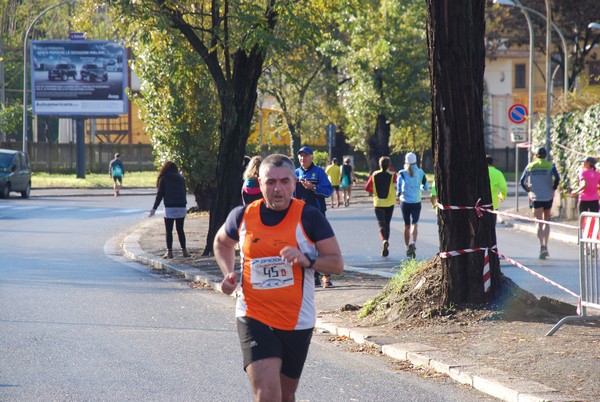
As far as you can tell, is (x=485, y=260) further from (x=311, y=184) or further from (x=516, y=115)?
(x=516, y=115)

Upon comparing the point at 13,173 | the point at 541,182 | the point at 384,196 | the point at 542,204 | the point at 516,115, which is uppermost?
the point at 516,115

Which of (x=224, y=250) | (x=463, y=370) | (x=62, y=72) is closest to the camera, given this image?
(x=224, y=250)

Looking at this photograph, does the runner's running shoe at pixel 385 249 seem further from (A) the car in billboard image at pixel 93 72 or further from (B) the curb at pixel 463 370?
(A) the car in billboard image at pixel 93 72

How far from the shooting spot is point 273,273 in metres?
5.47

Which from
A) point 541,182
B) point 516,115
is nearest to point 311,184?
point 541,182

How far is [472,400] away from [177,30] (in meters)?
12.0

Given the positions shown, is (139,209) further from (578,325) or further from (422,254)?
(578,325)

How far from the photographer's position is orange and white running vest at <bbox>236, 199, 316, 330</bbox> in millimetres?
5457

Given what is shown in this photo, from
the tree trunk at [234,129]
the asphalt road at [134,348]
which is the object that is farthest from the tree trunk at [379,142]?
the asphalt road at [134,348]

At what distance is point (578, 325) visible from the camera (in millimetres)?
9625

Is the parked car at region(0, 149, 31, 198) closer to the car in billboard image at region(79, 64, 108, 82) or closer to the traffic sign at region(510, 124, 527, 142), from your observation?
the car in billboard image at region(79, 64, 108, 82)

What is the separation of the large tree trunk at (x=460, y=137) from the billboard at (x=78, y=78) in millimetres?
43359

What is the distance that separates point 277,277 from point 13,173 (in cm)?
3573

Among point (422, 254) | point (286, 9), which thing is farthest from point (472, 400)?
point (422, 254)
